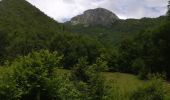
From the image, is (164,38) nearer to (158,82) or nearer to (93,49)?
(93,49)

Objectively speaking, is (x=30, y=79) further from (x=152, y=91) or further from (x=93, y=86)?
(x=152, y=91)

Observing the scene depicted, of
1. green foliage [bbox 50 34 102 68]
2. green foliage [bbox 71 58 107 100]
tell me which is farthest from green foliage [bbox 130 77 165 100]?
green foliage [bbox 50 34 102 68]

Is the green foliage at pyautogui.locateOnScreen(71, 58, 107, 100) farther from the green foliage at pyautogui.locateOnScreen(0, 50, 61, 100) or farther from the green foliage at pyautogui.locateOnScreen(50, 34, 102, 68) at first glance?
the green foliage at pyautogui.locateOnScreen(50, 34, 102, 68)

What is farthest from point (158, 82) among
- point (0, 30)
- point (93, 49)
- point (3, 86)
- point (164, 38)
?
point (0, 30)

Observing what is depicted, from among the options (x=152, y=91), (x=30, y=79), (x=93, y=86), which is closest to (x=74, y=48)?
(x=152, y=91)

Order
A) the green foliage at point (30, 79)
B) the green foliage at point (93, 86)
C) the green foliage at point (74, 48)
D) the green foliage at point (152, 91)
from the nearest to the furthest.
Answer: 1. the green foliage at point (30, 79)
2. the green foliage at point (93, 86)
3. the green foliage at point (152, 91)
4. the green foliage at point (74, 48)

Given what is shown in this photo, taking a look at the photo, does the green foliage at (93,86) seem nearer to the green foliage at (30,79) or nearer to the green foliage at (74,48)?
the green foliage at (30,79)

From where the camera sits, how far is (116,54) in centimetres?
11838

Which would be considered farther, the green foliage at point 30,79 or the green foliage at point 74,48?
the green foliage at point 74,48

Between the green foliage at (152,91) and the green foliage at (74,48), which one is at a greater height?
the green foliage at (74,48)

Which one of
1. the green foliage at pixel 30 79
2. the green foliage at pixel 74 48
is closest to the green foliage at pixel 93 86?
the green foliage at pixel 30 79

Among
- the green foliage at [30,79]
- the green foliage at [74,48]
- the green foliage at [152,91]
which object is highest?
the green foliage at [74,48]

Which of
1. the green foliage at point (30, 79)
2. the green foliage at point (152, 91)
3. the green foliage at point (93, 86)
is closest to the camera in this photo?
the green foliage at point (30, 79)

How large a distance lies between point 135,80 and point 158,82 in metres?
50.5
